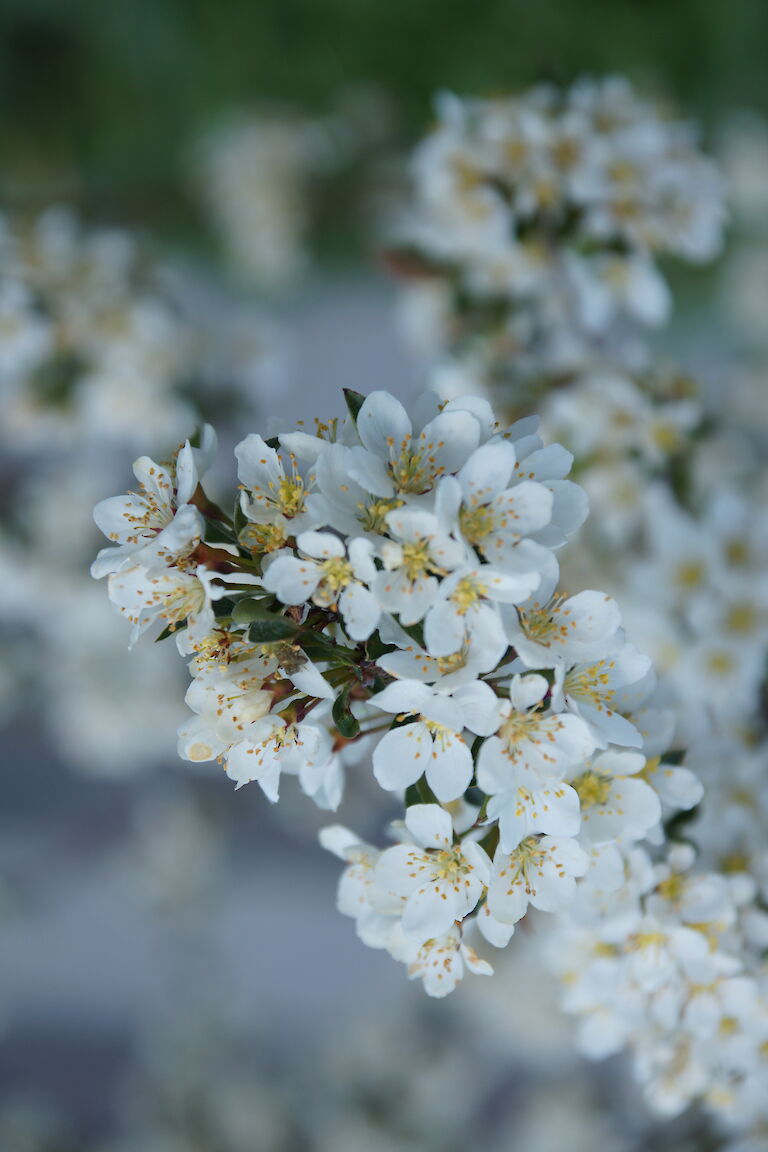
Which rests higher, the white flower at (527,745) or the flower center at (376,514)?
the flower center at (376,514)

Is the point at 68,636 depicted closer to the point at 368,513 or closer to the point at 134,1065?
the point at 368,513

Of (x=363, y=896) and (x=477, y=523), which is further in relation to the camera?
(x=363, y=896)

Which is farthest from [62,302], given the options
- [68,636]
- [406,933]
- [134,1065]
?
[134,1065]

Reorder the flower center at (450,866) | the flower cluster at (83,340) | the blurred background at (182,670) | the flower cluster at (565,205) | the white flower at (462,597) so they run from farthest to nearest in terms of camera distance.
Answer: the blurred background at (182,670) → the flower cluster at (83,340) → the flower cluster at (565,205) → the flower center at (450,866) → the white flower at (462,597)

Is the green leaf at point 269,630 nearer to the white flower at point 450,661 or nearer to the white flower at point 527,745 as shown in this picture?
the white flower at point 450,661

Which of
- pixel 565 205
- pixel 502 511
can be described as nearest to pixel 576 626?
pixel 502 511

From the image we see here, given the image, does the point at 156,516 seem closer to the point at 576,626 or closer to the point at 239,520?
the point at 239,520

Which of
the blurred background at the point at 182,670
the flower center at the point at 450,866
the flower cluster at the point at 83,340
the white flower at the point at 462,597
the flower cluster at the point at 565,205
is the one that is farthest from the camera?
the blurred background at the point at 182,670

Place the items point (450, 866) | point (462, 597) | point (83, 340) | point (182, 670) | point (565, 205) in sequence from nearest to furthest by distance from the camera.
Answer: point (462, 597) < point (450, 866) < point (565, 205) < point (83, 340) < point (182, 670)

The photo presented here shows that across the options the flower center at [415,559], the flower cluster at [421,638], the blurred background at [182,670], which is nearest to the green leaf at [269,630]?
the flower cluster at [421,638]
